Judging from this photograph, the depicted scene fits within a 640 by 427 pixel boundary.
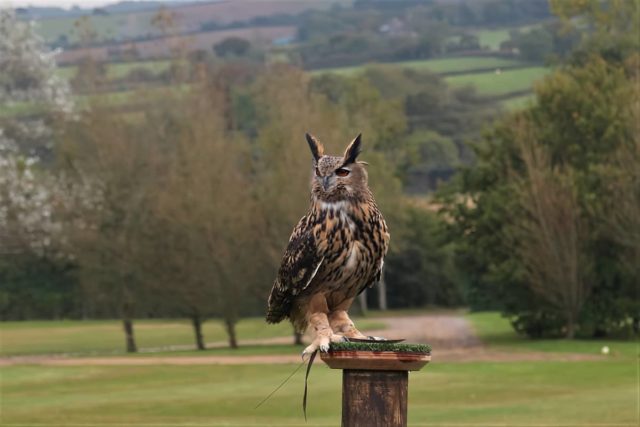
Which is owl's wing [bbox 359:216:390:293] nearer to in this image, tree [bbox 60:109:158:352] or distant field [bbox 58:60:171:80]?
tree [bbox 60:109:158:352]

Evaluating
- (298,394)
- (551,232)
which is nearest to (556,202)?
(551,232)

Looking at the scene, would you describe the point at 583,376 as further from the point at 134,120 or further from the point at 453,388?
the point at 134,120

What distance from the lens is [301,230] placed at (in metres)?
8.04

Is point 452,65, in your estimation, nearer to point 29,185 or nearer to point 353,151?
point 29,185

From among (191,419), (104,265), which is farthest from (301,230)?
(104,265)

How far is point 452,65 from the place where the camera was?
495 ft

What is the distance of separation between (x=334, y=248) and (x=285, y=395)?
21.0 m

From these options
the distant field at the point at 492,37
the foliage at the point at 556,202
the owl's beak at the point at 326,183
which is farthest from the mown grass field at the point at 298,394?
the distant field at the point at 492,37

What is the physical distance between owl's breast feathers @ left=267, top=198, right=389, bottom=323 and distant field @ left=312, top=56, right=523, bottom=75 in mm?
134676

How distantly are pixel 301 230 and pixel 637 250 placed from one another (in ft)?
117

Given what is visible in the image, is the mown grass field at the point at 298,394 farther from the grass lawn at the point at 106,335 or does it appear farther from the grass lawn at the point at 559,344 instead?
the grass lawn at the point at 106,335

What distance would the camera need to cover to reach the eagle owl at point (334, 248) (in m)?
7.81

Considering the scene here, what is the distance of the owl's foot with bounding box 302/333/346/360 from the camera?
7.81m

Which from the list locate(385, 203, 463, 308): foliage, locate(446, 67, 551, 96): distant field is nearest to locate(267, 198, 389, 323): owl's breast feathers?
locate(385, 203, 463, 308): foliage
